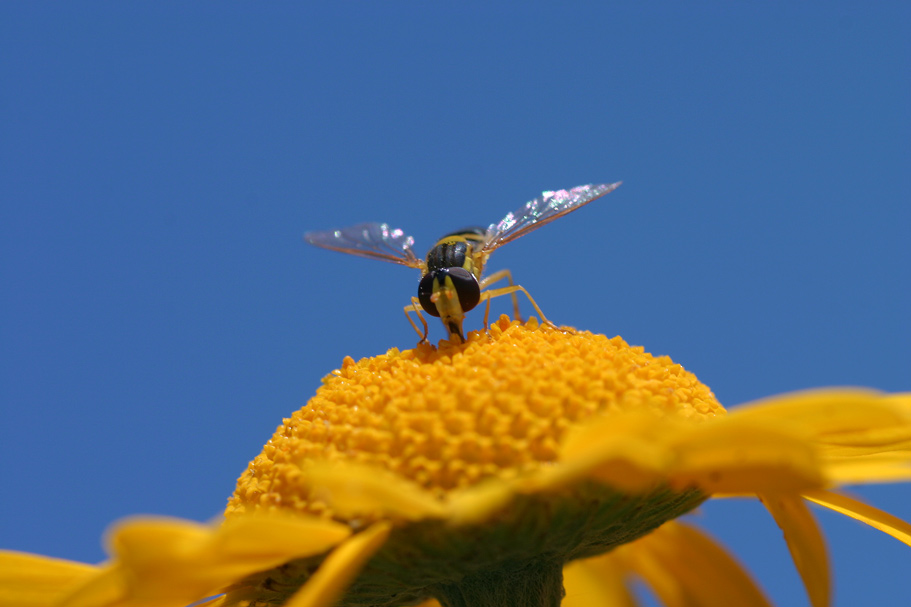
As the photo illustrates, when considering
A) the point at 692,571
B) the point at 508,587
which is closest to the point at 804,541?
the point at 692,571

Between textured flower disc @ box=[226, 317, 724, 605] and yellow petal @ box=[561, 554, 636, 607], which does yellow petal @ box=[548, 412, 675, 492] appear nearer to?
textured flower disc @ box=[226, 317, 724, 605]

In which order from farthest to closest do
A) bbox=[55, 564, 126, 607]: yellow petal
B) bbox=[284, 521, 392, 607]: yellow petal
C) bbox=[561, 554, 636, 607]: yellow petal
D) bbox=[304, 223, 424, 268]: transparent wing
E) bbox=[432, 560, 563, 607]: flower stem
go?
bbox=[304, 223, 424, 268]: transparent wing < bbox=[561, 554, 636, 607]: yellow petal < bbox=[432, 560, 563, 607]: flower stem < bbox=[55, 564, 126, 607]: yellow petal < bbox=[284, 521, 392, 607]: yellow petal

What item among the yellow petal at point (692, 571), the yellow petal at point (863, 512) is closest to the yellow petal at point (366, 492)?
the yellow petal at point (863, 512)

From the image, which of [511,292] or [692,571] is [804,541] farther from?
[511,292]

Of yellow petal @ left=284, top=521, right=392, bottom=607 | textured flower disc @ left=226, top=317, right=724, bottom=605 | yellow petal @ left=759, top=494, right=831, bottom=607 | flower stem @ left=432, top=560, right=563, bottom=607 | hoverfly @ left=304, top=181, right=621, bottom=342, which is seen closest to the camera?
yellow petal @ left=284, top=521, right=392, bottom=607

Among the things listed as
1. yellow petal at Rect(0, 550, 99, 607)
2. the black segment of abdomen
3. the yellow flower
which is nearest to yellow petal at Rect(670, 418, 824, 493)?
the yellow flower

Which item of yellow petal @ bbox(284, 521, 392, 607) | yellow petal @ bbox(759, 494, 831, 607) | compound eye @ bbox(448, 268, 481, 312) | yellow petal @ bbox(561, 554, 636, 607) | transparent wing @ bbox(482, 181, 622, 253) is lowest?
yellow petal @ bbox(284, 521, 392, 607)

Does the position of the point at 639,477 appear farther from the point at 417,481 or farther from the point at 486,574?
the point at 486,574

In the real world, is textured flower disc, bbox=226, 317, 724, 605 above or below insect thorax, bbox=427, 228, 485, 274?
below

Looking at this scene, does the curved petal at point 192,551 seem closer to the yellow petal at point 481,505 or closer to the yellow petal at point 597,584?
the yellow petal at point 481,505
